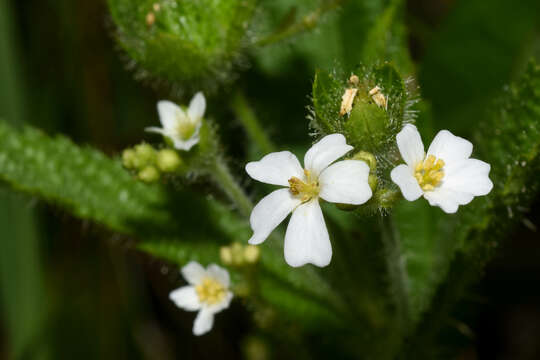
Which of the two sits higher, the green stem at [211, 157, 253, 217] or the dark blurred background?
the dark blurred background

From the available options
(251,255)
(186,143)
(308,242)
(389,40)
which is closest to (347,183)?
(308,242)

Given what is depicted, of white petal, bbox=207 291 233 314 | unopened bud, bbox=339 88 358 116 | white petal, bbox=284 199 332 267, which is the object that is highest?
unopened bud, bbox=339 88 358 116

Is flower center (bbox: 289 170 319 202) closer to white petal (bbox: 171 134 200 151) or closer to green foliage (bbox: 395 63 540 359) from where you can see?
white petal (bbox: 171 134 200 151)

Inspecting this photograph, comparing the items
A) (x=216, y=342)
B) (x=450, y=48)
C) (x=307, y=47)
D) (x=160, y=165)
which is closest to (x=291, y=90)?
(x=307, y=47)

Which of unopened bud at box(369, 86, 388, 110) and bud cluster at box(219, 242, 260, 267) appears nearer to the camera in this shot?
unopened bud at box(369, 86, 388, 110)

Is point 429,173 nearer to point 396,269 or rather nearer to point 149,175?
point 396,269

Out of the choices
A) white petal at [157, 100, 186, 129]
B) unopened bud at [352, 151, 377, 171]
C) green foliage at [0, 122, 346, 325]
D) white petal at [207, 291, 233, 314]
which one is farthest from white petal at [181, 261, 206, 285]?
unopened bud at [352, 151, 377, 171]

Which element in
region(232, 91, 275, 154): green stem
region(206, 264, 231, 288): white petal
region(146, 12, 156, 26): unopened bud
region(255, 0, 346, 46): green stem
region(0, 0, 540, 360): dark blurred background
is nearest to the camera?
region(206, 264, 231, 288): white petal

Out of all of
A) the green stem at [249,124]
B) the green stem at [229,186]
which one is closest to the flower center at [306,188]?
the green stem at [229,186]
